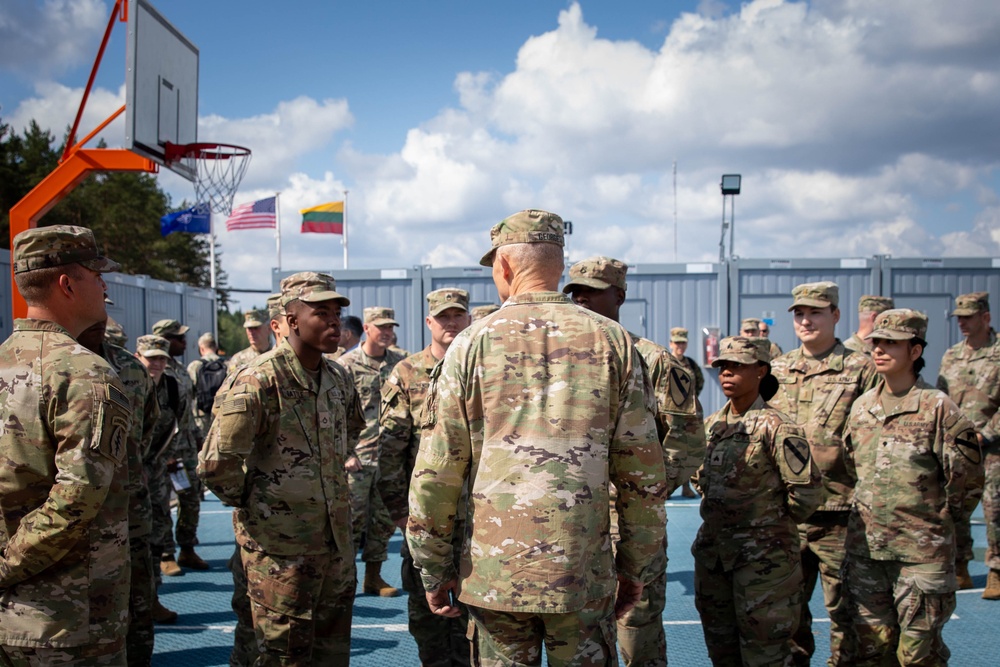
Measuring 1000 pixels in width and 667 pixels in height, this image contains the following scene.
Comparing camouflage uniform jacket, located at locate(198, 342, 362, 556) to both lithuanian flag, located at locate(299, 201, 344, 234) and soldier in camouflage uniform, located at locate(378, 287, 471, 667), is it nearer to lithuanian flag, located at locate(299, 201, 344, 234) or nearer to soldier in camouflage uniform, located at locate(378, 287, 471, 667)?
soldier in camouflage uniform, located at locate(378, 287, 471, 667)

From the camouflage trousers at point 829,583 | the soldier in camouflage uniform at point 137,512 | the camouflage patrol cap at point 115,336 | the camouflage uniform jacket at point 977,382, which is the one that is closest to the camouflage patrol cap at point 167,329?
the camouflage patrol cap at point 115,336

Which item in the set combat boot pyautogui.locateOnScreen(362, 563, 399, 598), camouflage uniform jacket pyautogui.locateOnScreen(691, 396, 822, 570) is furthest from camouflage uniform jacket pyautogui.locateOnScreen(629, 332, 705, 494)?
combat boot pyautogui.locateOnScreen(362, 563, 399, 598)

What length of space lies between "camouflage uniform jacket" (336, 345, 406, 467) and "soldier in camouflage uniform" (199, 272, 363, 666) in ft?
9.73

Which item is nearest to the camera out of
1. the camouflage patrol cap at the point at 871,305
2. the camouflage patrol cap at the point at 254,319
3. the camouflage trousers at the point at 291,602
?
the camouflage trousers at the point at 291,602

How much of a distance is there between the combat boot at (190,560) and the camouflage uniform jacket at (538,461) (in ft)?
17.5

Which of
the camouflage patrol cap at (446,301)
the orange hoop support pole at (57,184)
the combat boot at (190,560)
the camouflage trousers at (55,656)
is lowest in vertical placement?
the combat boot at (190,560)

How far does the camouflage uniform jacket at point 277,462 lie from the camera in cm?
327

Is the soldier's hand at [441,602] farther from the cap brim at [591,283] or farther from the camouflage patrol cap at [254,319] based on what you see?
the camouflage patrol cap at [254,319]

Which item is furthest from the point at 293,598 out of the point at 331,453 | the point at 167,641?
the point at 167,641

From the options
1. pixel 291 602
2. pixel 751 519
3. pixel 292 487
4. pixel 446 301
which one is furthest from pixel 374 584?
pixel 751 519

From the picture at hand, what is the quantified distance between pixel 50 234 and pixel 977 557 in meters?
8.14

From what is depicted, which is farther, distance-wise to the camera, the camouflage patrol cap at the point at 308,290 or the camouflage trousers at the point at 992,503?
the camouflage trousers at the point at 992,503

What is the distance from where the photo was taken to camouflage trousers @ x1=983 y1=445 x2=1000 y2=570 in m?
5.98

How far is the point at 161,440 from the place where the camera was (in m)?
5.48
